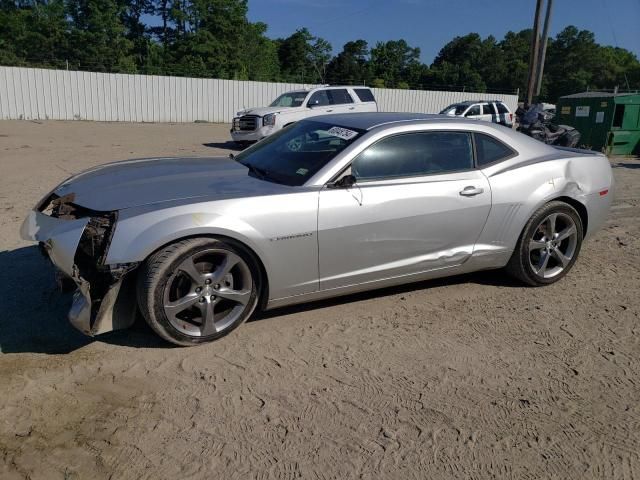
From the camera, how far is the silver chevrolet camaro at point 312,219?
3.29m

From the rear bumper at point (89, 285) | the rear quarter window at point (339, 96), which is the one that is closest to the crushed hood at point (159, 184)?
the rear bumper at point (89, 285)

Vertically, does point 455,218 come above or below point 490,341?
above

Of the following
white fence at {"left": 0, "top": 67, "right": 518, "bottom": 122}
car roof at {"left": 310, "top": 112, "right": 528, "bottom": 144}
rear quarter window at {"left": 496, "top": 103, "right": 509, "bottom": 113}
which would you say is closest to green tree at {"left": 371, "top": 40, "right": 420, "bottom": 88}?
white fence at {"left": 0, "top": 67, "right": 518, "bottom": 122}

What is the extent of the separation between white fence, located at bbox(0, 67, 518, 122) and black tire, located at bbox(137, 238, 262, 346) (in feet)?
77.3

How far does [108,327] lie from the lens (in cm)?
329

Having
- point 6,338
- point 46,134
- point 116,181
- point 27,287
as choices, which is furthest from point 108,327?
A: point 46,134

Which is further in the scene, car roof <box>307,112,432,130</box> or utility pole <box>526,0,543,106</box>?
utility pole <box>526,0,543,106</box>

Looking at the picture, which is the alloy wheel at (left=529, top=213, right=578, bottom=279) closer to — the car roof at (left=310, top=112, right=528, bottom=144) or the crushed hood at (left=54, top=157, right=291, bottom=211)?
the car roof at (left=310, top=112, right=528, bottom=144)

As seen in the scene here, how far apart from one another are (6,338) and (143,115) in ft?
81.3

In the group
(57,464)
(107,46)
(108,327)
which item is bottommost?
(57,464)

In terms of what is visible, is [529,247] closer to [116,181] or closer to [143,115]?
[116,181]

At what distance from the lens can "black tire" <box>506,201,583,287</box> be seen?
4.56 m

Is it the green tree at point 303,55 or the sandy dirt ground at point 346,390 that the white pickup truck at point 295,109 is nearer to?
the sandy dirt ground at point 346,390

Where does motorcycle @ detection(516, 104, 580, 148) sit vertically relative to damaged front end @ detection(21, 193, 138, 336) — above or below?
Answer: above
